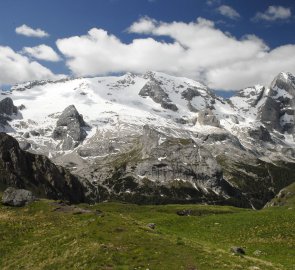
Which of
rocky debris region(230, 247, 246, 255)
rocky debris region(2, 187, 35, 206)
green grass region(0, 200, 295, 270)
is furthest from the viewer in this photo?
rocky debris region(2, 187, 35, 206)

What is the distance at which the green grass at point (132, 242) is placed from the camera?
126 ft

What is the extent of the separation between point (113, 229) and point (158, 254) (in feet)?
31.5

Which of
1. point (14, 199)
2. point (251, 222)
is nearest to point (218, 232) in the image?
point (251, 222)

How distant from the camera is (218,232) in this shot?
2360 inches

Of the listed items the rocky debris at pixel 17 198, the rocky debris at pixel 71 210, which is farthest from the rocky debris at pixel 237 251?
the rocky debris at pixel 17 198

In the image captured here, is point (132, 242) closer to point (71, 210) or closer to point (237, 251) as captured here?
point (237, 251)

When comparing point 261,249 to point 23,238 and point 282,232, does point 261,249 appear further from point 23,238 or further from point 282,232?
point 23,238

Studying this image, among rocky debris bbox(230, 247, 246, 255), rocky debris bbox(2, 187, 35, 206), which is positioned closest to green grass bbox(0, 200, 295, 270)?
rocky debris bbox(230, 247, 246, 255)

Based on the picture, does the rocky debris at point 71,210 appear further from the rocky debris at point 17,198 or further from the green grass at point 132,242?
the rocky debris at point 17,198

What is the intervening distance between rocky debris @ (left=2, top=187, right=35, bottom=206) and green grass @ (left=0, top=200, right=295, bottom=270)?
5.55 feet

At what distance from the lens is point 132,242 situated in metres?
43.6

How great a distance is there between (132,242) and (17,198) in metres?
30.5

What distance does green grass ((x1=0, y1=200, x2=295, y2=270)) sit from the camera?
38.5 meters

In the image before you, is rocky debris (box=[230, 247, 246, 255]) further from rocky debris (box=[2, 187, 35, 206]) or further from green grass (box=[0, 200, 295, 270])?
rocky debris (box=[2, 187, 35, 206])
